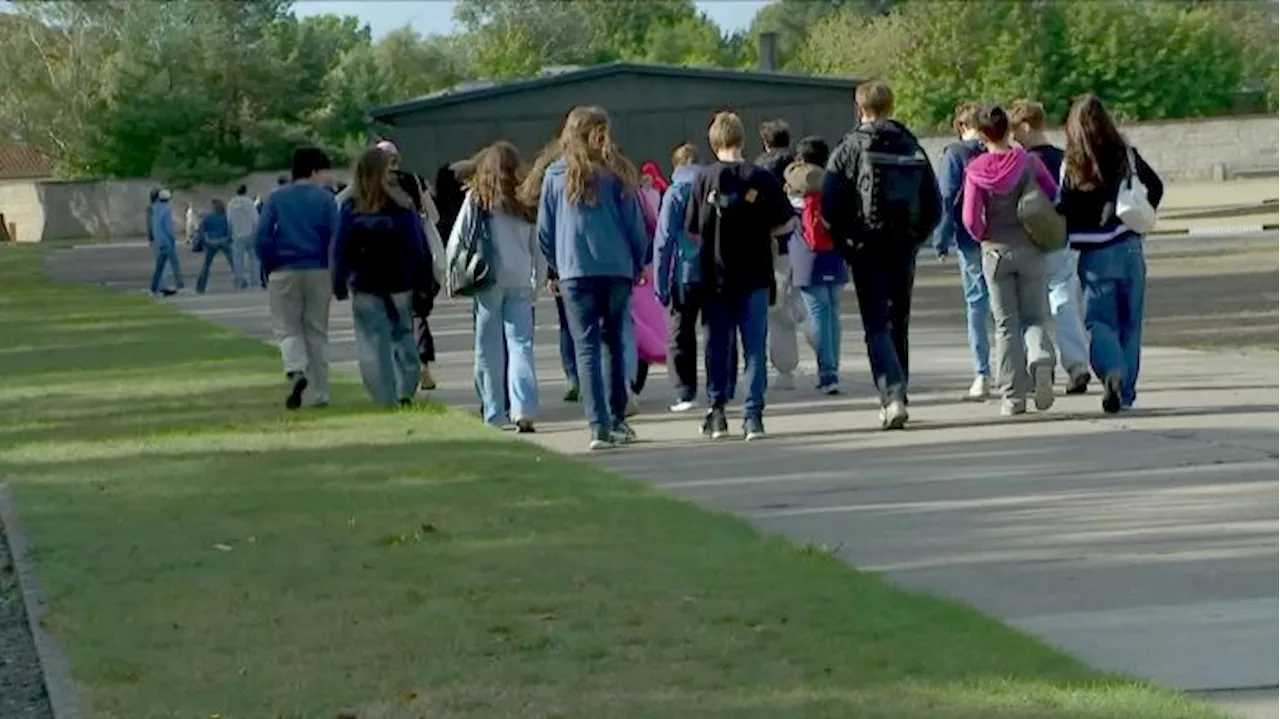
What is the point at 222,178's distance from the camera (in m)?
87.8

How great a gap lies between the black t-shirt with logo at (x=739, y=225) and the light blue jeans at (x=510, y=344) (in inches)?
59.8

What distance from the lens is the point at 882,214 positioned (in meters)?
14.5

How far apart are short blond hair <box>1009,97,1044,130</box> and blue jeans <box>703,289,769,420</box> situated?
209 cm

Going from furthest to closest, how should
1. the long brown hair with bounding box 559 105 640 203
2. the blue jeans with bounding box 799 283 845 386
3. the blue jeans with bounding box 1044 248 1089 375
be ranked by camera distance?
1. the blue jeans with bounding box 799 283 845 386
2. the blue jeans with bounding box 1044 248 1089 375
3. the long brown hair with bounding box 559 105 640 203

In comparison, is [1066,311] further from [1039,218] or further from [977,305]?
[1039,218]

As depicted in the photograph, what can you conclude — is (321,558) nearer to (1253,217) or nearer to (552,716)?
(552,716)

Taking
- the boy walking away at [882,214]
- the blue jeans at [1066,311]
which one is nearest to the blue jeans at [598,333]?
the boy walking away at [882,214]

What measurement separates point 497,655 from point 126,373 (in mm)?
15457

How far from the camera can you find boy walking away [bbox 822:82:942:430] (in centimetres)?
1459

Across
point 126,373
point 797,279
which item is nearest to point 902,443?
point 797,279

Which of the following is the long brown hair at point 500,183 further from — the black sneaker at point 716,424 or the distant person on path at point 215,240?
the distant person on path at point 215,240

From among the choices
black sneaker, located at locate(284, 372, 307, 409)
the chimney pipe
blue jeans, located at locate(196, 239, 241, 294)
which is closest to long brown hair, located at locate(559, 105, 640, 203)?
black sneaker, located at locate(284, 372, 307, 409)

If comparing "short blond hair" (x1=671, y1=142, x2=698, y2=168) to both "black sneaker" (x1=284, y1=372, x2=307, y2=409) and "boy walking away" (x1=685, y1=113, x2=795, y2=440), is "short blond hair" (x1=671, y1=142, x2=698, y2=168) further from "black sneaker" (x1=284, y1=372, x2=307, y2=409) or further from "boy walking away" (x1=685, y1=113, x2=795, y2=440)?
"black sneaker" (x1=284, y1=372, x2=307, y2=409)

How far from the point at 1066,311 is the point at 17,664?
28.6 feet
